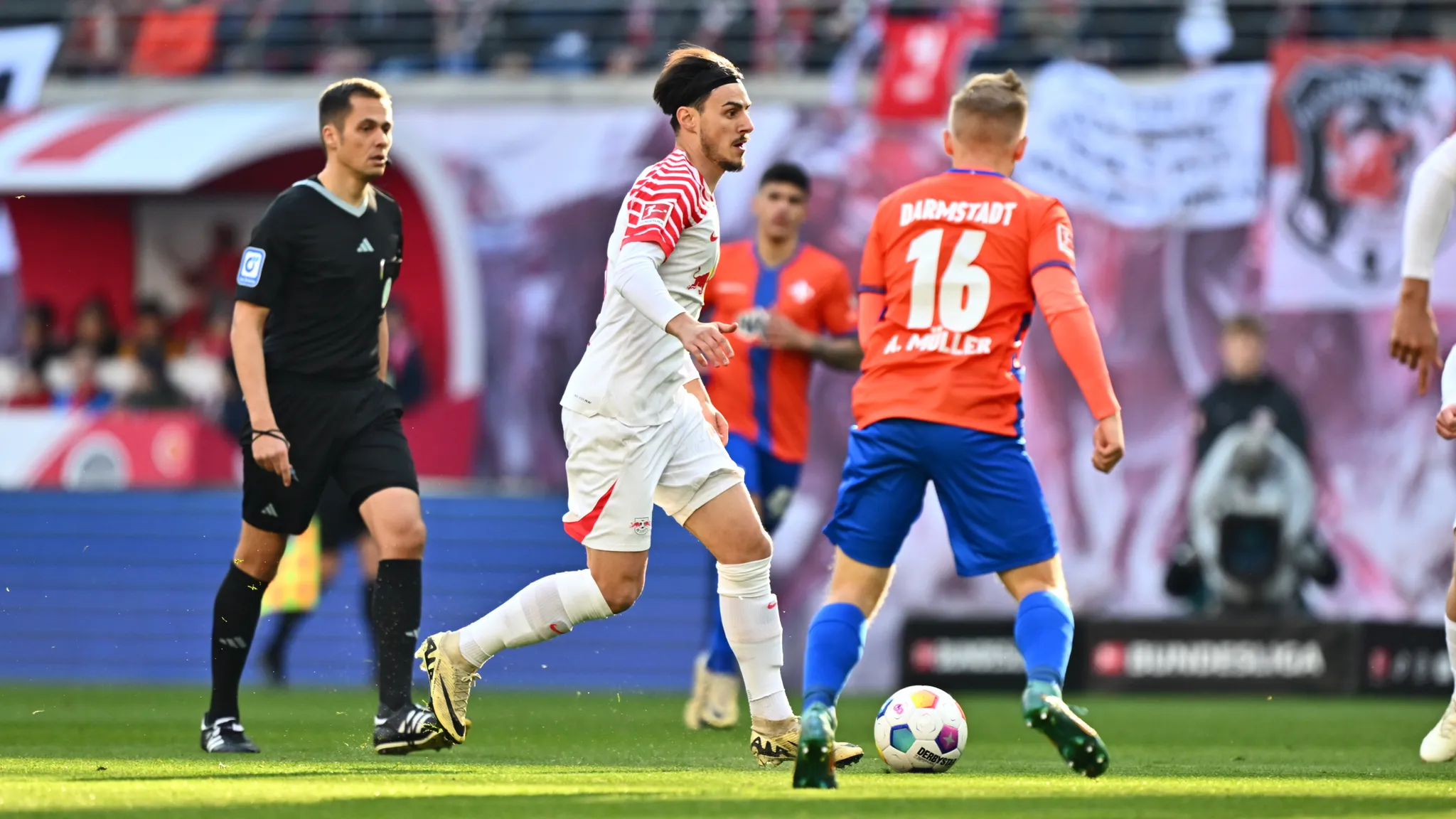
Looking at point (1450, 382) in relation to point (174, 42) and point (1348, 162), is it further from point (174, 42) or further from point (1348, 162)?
point (174, 42)

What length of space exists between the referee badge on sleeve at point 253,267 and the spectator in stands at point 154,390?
29.7ft

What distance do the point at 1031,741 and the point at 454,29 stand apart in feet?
34.6

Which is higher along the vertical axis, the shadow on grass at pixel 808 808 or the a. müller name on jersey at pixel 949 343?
the a. müller name on jersey at pixel 949 343

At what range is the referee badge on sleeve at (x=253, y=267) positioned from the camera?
273 inches

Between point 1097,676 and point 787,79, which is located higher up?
point 787,79

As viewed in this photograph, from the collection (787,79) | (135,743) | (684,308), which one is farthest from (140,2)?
(684,308)

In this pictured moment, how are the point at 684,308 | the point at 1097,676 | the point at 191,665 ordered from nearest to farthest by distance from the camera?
the point at 684,308, the point at 1097,676, the point at 191,665

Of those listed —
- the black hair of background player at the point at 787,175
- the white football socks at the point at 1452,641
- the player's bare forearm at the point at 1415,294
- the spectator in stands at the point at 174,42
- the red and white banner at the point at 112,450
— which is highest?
the spectator in stands at the point at 174,42

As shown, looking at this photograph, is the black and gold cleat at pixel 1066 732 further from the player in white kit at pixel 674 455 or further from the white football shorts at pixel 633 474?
the white football shorts at pixel 633 474

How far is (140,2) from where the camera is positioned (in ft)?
60.3

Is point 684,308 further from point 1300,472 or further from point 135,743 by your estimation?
point 1300,472

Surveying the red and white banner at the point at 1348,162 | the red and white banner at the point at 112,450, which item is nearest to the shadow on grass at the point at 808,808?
the red and white banner at the point at 1348,162

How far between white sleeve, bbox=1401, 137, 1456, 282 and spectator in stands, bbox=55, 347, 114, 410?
12.0m

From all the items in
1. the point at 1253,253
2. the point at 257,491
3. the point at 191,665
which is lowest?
the point at 191,665
